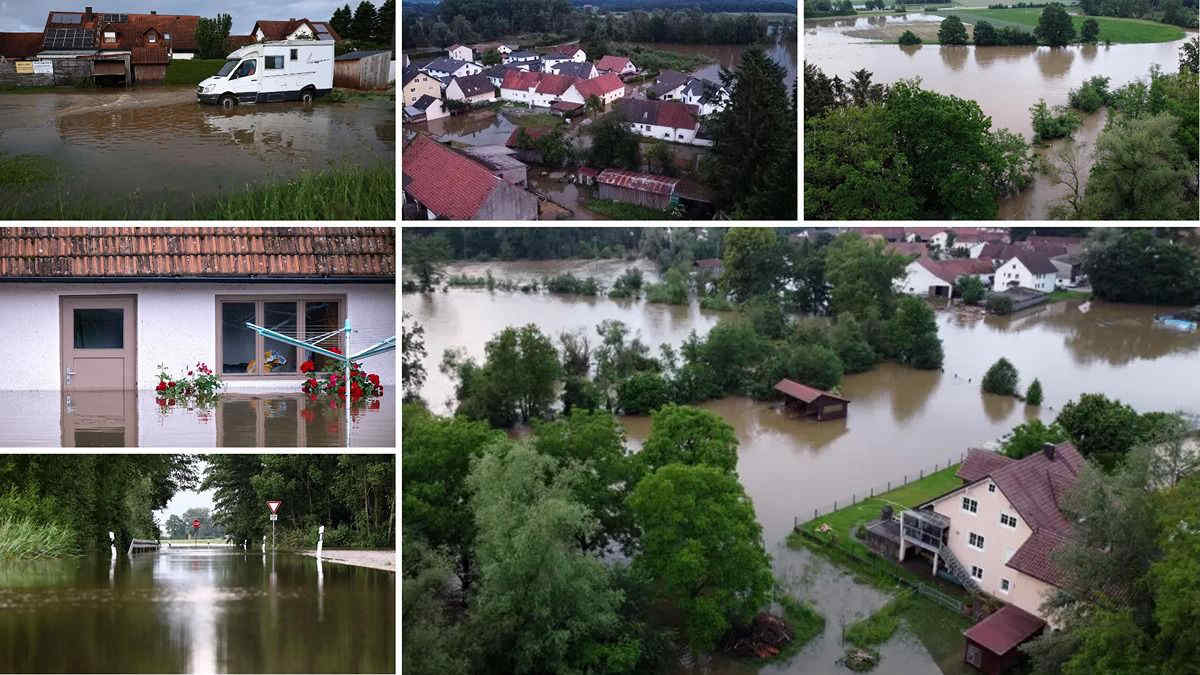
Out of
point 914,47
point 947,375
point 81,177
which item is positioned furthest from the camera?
point 947,375

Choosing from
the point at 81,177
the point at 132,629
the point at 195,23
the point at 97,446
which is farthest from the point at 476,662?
the point at 195,23

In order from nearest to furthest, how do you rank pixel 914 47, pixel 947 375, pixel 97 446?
1. pixel 97 446
2. pixel 914 47
3. pixel 947 375

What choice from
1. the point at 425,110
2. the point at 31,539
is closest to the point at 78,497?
the point at 31,539

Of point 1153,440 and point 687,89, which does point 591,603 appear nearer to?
point 687,89

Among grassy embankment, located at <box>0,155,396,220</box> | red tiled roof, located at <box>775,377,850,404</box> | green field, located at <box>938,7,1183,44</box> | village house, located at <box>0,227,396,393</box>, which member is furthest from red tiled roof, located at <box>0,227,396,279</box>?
green field, located at <box>938,7,1183,44</box>

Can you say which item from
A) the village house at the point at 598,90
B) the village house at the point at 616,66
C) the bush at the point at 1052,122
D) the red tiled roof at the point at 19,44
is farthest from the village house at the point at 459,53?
the bush at the point at 1052,122

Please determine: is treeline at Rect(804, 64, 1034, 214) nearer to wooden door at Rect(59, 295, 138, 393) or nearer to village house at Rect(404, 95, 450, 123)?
village house at Rect(404, 95, 450, 123)

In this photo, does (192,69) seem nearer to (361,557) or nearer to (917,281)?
(361,557)
